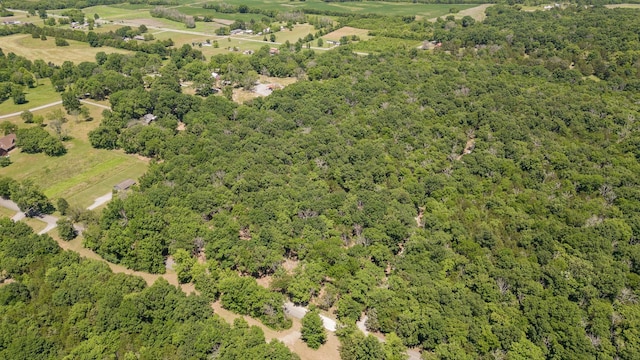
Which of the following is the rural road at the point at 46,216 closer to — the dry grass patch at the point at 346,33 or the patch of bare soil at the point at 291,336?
the patch of bare soil at the point at 291,336

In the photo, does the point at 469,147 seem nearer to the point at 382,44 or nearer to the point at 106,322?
the point at 106,322

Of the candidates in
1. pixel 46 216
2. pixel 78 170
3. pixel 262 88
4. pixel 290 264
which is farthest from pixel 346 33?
pixel 290 264

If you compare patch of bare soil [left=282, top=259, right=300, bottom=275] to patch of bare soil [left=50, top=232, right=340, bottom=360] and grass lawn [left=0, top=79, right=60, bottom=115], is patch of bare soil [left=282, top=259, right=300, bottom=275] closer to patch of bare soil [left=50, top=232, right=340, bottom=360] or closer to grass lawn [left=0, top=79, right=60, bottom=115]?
patch of bare soil [left=50, top=232, right=340, bottom=360]

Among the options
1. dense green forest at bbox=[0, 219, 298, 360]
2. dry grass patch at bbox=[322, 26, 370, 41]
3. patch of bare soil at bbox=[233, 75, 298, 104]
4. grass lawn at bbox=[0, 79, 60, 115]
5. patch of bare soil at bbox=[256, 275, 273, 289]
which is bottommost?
patch of bare soil at bbox=[256, 275, 273, 289]

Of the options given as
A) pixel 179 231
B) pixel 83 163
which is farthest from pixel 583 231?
pixel 83 163

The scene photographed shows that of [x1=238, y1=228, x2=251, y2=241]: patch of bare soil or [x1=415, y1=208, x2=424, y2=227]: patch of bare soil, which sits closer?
[x1=238, y1=228, x2=251, y2=241]: patch of bare soil

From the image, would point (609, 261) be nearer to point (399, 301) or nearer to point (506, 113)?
point (399, 301)

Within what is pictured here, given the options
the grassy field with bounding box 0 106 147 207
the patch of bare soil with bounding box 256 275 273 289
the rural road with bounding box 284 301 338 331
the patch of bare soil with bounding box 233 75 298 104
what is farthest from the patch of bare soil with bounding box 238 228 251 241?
the patch of bare soil with bounding box 233 75 298 104
